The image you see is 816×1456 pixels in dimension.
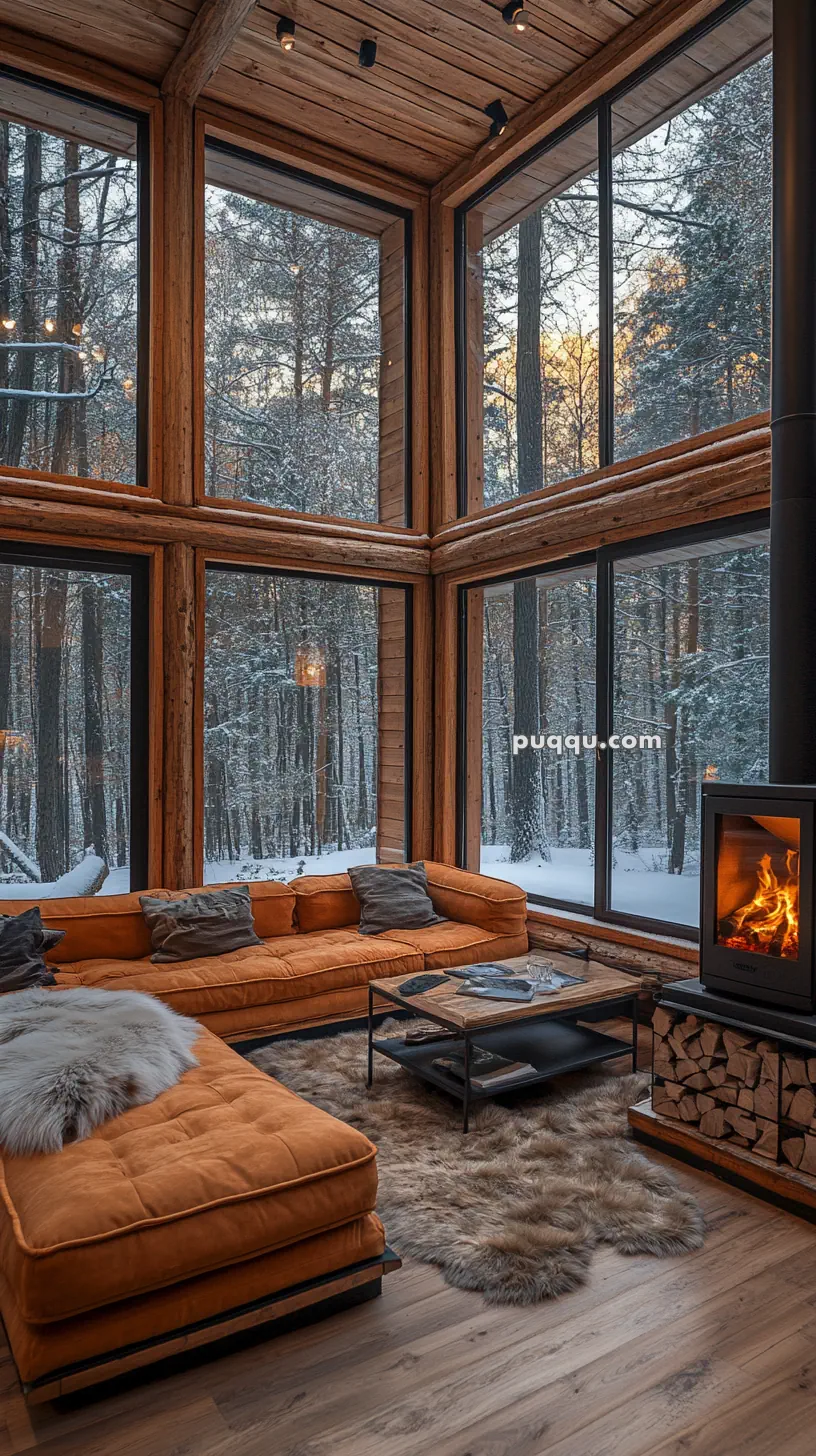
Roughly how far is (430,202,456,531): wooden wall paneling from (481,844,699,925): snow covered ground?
2491mm

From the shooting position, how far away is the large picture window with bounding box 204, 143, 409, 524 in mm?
5613

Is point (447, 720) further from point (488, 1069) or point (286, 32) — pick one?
point (286, 32)

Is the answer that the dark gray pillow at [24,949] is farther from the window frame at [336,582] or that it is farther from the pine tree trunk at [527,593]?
the pine tree trunk at [527,593]

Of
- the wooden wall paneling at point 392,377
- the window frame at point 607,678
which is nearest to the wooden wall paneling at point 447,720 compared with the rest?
the wooden wall paneling at point 392,377

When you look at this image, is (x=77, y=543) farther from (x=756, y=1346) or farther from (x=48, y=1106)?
(x=756, y=1346)

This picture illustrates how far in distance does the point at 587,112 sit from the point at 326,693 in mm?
3781

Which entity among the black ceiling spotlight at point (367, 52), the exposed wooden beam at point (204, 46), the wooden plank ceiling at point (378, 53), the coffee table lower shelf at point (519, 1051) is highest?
the wooden plank ceiling at point (378, 53)

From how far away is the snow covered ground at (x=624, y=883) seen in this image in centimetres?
452

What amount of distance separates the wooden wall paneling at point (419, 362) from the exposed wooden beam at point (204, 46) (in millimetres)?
1741

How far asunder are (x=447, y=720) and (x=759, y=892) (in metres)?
3.37

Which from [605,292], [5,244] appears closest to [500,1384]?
[605,292]

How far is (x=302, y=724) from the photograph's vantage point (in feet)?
19.1

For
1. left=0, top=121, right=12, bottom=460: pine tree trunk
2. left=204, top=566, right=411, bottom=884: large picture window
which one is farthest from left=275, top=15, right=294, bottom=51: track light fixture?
left=204, top=566, right=411, bottom=884: large picture window

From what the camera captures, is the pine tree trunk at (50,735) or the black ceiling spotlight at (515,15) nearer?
the black ceiling spotlight at (515,15)
